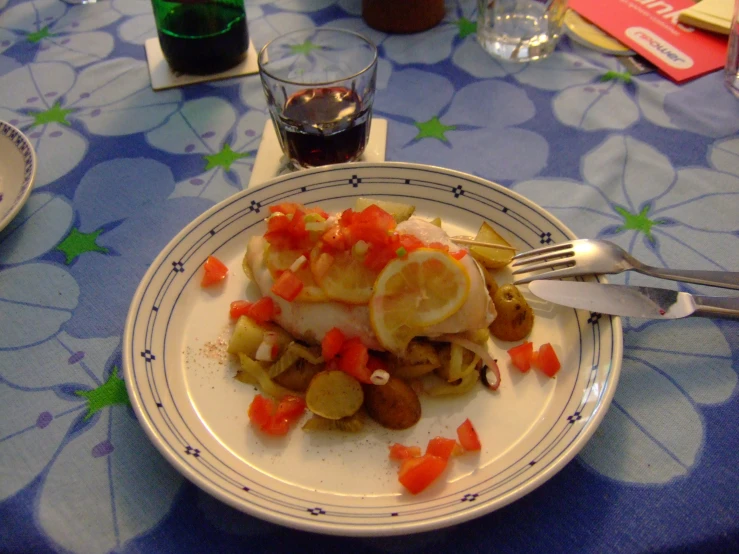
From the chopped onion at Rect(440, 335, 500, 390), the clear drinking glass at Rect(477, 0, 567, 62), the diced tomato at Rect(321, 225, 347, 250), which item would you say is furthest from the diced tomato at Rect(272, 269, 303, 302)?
the clear drinking glass at Rect(477, 0, 567, 62)

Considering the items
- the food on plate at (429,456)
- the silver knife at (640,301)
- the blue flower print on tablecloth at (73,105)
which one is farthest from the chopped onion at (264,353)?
the blue flower print on tablecloth at (73,105)

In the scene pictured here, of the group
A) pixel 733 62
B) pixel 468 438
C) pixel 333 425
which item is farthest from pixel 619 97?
pixel 333 425

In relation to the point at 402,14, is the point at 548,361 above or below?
below

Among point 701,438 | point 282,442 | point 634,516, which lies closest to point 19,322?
point 282,442

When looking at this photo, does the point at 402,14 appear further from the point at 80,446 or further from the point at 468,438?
the point at 80,446

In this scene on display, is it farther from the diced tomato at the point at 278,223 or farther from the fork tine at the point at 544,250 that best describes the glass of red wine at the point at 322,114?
the fork tine at the point at 544,250

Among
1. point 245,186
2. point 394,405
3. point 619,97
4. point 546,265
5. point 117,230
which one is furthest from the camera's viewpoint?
point 619,97
